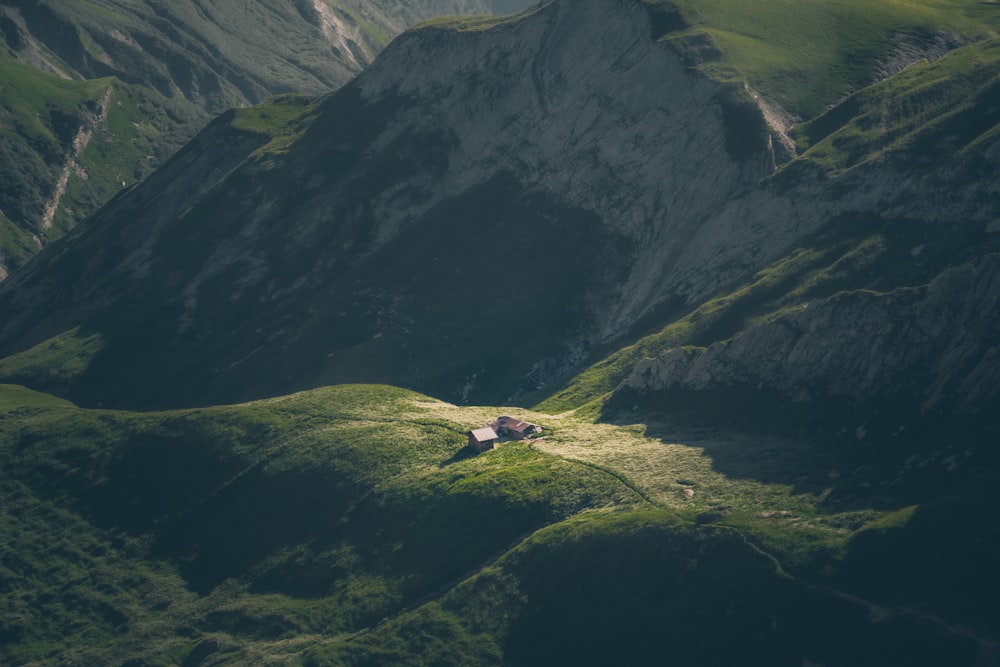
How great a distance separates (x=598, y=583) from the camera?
78.6 meters

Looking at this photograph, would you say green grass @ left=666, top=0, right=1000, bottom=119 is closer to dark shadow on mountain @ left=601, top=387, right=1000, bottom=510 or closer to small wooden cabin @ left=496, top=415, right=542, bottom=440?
dark shadow on mountain @ left=601, top=387, right=1000, bottom=510

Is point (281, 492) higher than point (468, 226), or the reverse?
point (468, 226)

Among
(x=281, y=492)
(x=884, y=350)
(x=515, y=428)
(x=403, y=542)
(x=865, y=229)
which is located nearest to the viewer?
(x=884, y=350)

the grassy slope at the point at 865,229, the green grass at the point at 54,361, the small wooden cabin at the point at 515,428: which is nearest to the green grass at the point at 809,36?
the grassy slope at the point at 865,229

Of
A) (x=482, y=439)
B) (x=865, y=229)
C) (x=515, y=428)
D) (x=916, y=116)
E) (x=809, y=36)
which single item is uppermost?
(x=809, y=36)

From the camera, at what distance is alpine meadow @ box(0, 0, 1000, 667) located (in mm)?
76312

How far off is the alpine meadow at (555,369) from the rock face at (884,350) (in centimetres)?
32

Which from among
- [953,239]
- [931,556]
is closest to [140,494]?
[931,556]

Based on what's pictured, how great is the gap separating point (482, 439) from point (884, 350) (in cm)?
4046

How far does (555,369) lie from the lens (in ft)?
455

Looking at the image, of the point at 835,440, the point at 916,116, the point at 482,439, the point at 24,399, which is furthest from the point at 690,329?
the point at 24,399

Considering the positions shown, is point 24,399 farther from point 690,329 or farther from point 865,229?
point 865,229

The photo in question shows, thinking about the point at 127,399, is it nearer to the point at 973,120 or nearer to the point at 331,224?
the point at 331,224

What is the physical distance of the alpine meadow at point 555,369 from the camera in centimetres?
7631
